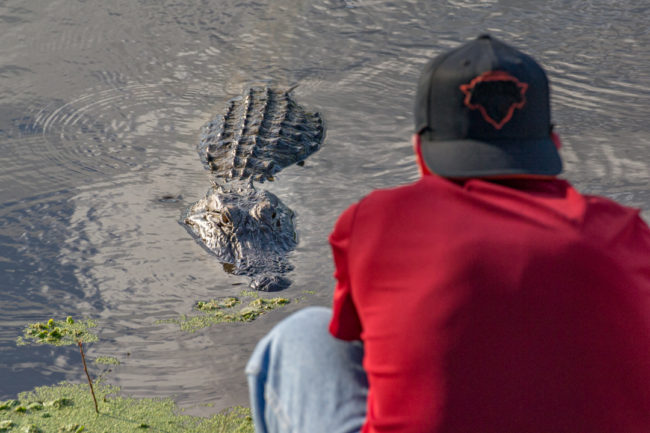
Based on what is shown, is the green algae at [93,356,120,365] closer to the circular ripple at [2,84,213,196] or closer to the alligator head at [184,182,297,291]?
the alligator head at [184,182,297,291]

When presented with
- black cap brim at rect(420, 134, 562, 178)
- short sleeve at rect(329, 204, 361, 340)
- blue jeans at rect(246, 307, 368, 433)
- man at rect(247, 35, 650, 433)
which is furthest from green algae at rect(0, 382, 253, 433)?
black cap brim at rect(420, 134, 562, 178)

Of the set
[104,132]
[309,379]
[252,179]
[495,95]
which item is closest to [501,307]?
[495,95]

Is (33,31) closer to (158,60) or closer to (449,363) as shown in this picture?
(158,60)

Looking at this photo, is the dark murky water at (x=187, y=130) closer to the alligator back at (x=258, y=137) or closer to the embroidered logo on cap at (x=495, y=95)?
the alligator back at (x=258, y=137)

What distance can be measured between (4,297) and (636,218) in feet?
12.5

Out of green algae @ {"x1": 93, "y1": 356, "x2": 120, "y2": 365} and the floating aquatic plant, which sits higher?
green algae @ {"x1": 93, "y1": 356, "x2": 120, "y2": 365}

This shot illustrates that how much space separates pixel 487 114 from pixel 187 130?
18.1 ft

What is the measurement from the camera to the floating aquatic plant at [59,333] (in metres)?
3.88

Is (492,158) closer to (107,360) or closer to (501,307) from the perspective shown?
(501,307)

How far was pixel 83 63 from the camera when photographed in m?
8.11

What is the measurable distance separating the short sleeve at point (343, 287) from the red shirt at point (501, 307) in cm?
1

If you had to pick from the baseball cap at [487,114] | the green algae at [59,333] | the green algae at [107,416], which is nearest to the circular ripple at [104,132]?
the green algae at [59,333]

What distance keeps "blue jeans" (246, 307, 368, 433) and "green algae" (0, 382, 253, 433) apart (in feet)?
3.92

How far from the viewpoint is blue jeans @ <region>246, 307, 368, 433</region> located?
1.79 meters
